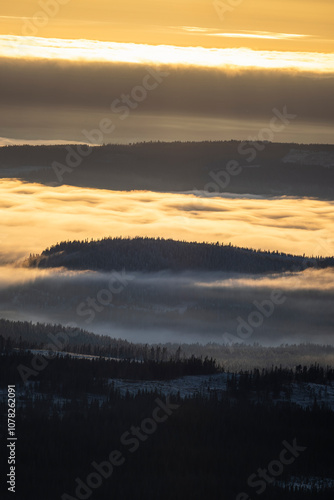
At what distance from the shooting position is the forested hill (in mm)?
183875

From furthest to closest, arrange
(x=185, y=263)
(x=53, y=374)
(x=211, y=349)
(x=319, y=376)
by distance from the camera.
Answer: (x=185, y=263) < (x=211, y=349) < (x=319, y=376) < (x=53, y=374)

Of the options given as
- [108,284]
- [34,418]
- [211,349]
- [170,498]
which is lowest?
[170,498]

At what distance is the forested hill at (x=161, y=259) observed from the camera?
184 metres

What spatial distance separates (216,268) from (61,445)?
154 metres

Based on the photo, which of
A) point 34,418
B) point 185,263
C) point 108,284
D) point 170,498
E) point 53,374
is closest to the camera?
point 170,498

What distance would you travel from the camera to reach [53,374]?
133 ft

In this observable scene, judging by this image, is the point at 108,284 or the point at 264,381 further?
the point at 108,284

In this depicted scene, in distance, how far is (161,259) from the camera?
609 feet

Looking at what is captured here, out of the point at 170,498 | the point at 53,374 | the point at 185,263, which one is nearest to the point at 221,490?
the point at 170,498

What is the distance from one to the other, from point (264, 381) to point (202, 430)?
7.89 m

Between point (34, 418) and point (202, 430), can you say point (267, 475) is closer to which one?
point (202, 430)

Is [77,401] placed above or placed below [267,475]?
above

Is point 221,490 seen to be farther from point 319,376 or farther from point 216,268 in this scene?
point 216,268

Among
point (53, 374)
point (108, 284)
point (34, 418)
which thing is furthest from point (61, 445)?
point (108, 284)
